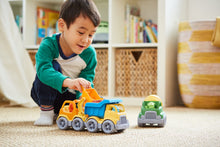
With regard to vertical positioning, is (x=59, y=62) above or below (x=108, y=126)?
above

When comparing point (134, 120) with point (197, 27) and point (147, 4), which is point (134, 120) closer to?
point (197, 27)

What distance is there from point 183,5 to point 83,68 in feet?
4.56

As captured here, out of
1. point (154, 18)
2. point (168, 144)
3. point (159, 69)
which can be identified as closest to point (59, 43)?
point (168, 144)

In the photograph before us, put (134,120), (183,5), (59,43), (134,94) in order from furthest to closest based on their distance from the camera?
(183,5) < (134,94) < (134,120) < (59,43)

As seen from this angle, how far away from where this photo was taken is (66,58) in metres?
1.37

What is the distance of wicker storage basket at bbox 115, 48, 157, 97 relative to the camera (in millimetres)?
2227

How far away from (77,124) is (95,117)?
9 centimetres

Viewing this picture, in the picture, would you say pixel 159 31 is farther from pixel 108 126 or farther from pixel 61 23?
pixel 108 126

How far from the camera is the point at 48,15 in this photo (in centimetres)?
268

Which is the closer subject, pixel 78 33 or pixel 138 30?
pixel 78 33

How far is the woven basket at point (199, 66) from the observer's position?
2.04 meters

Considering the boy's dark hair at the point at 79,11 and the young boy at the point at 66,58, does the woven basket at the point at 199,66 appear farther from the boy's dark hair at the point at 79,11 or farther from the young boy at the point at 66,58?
the boy's dark hair at the point at 79,11

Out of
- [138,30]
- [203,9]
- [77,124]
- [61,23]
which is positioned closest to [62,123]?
[77,124]

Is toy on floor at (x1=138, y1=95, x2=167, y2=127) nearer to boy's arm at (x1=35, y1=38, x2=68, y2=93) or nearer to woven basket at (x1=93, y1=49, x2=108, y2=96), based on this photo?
boy's arm at (x1=35, y1=38, x2=68, y2=93)
